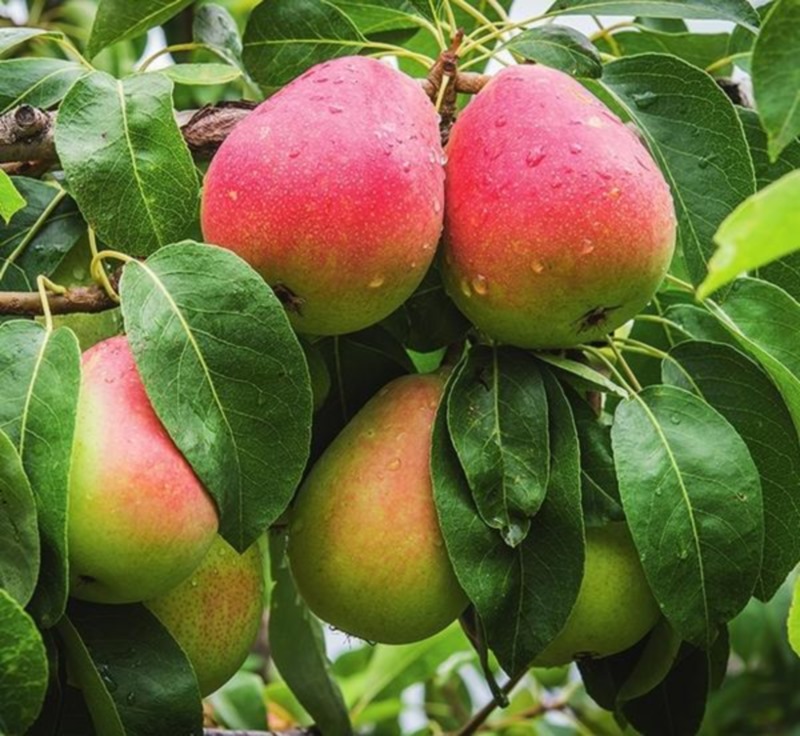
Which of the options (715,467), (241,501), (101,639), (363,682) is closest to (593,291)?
(715,467)

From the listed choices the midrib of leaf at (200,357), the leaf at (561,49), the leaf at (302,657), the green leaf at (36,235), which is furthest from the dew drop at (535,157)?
the leaf at (302,657)

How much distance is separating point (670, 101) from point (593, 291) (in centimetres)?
24

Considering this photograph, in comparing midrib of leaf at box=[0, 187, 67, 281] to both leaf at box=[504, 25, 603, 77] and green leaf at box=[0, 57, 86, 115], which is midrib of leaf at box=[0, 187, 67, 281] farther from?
leaf at box=[504, 25, 603, 77]

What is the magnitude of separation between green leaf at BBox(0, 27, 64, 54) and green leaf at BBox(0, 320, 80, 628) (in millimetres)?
307

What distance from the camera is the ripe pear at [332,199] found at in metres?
0.98

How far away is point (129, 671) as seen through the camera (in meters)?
1.00

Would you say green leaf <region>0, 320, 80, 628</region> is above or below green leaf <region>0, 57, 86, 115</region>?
below

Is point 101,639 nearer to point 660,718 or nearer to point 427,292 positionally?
point 427,292

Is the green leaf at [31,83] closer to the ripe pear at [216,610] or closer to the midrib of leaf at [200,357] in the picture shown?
the midrib of leaf at [200,357]

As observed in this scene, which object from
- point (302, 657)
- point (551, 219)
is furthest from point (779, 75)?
point (302, 657)

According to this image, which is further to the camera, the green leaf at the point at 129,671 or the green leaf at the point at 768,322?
the green leaf at the point at 768,322

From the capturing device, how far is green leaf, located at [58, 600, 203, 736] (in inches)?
39.1

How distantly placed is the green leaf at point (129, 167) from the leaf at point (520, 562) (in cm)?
24

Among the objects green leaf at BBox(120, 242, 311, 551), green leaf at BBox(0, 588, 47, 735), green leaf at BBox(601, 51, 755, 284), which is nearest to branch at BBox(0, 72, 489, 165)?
Result: green leaf at BBox(601, 51, 755, 284)
